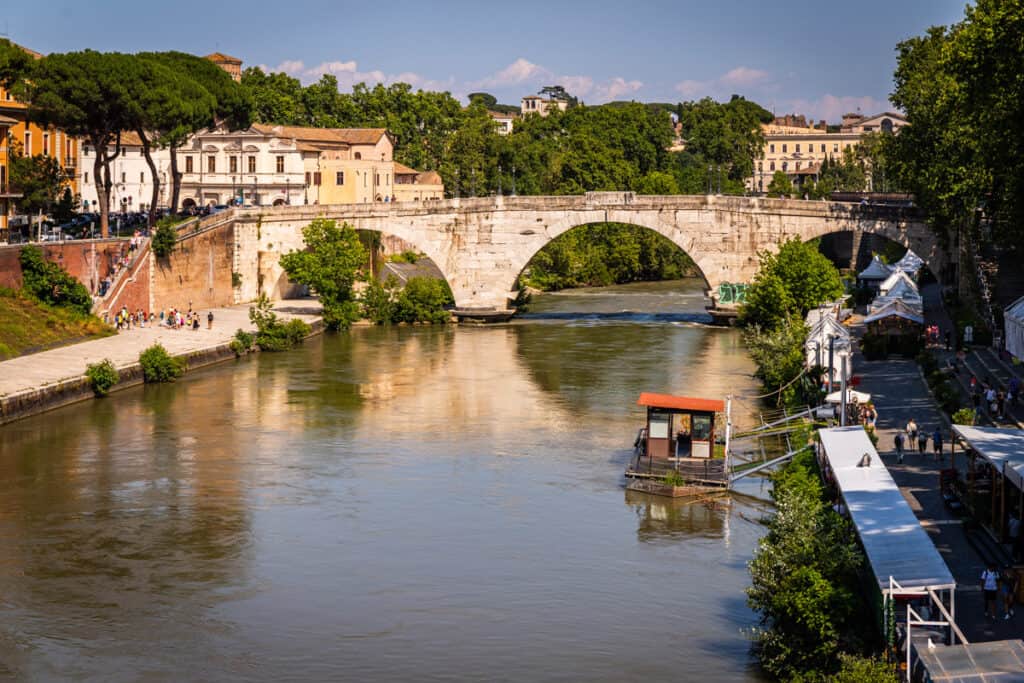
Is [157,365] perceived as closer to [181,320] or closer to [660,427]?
[181,320]

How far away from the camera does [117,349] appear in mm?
51125

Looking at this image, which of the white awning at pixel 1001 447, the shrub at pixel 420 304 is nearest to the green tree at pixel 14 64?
the shrub at pixel 420 304

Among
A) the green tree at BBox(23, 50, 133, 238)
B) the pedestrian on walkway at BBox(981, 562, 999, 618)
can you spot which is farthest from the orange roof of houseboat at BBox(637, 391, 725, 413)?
the green tree at BBox(23, 50, 133, 238)

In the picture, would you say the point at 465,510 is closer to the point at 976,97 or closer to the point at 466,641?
the point at 466,641

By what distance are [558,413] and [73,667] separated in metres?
22.7

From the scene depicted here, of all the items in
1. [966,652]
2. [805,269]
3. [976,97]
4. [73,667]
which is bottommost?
[73,667]

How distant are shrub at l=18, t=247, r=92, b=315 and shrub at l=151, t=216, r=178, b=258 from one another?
22.5 ft

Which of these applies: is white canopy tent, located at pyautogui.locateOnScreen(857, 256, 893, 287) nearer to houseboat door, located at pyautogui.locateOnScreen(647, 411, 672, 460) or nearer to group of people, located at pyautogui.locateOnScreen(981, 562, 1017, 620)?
houseboat door, located at pyautogui.locateOnScreen(647, 411, 672, 460)

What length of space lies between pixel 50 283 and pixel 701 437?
28035 millimetres

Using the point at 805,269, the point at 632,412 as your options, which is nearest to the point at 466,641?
the point at 632,412

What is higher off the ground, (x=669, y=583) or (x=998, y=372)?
(x=998, y=372)

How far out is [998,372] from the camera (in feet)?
136

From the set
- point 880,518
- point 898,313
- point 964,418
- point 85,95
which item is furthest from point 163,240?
point 880,518

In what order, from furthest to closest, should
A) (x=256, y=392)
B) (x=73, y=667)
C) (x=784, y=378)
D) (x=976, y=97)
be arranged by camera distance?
(x=256, y=392)
(x=784, y=378)
(x=976, y=97)
(x=73, y=667)
